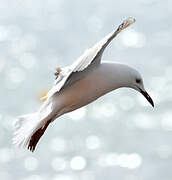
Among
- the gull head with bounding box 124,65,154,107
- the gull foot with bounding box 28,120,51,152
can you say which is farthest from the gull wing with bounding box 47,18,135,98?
the gull foot with bounding box 28,120,51,152

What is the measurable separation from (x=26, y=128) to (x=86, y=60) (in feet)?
3.31

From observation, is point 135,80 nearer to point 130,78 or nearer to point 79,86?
point 130,78

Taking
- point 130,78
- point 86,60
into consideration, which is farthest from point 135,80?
point 86,60

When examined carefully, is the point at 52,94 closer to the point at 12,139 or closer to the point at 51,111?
the point at 51,111

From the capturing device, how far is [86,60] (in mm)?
4531

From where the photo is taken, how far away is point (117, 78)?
5.06 m

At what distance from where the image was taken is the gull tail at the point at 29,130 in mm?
5168

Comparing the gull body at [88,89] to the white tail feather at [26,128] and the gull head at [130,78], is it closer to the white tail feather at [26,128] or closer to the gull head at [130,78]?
the gull head at [130,78]

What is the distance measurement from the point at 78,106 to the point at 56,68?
370 millimetres

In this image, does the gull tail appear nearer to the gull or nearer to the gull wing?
the gull

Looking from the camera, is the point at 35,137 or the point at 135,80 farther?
the point at 35,137

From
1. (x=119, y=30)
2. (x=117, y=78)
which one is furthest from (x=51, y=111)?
(x=119, y=30)

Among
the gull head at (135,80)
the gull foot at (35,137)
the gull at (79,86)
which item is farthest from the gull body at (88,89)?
the gull foot at (35,137)

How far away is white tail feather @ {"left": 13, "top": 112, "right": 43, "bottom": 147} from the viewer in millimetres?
5173
